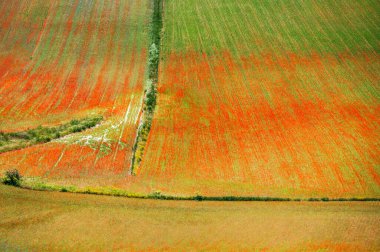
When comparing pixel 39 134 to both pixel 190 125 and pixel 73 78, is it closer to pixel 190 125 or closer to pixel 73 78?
pixel 73 78

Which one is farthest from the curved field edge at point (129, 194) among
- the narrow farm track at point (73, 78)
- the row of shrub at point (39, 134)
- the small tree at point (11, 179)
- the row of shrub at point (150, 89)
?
the row of shrub at point (39, 134)

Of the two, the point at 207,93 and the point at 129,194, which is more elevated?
the point at 207,93

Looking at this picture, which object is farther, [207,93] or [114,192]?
[207,93]

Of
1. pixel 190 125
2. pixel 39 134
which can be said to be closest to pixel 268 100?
pixel 190 125

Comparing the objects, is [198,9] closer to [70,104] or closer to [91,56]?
[91,56]

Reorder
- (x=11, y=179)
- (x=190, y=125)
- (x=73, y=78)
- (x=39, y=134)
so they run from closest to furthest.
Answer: (x=11, y=179), (x=39, y=134), (x=190, y=125), (x=73, y=78)

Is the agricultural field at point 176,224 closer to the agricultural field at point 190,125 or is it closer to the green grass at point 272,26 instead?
the agricultural field at point 190,125
